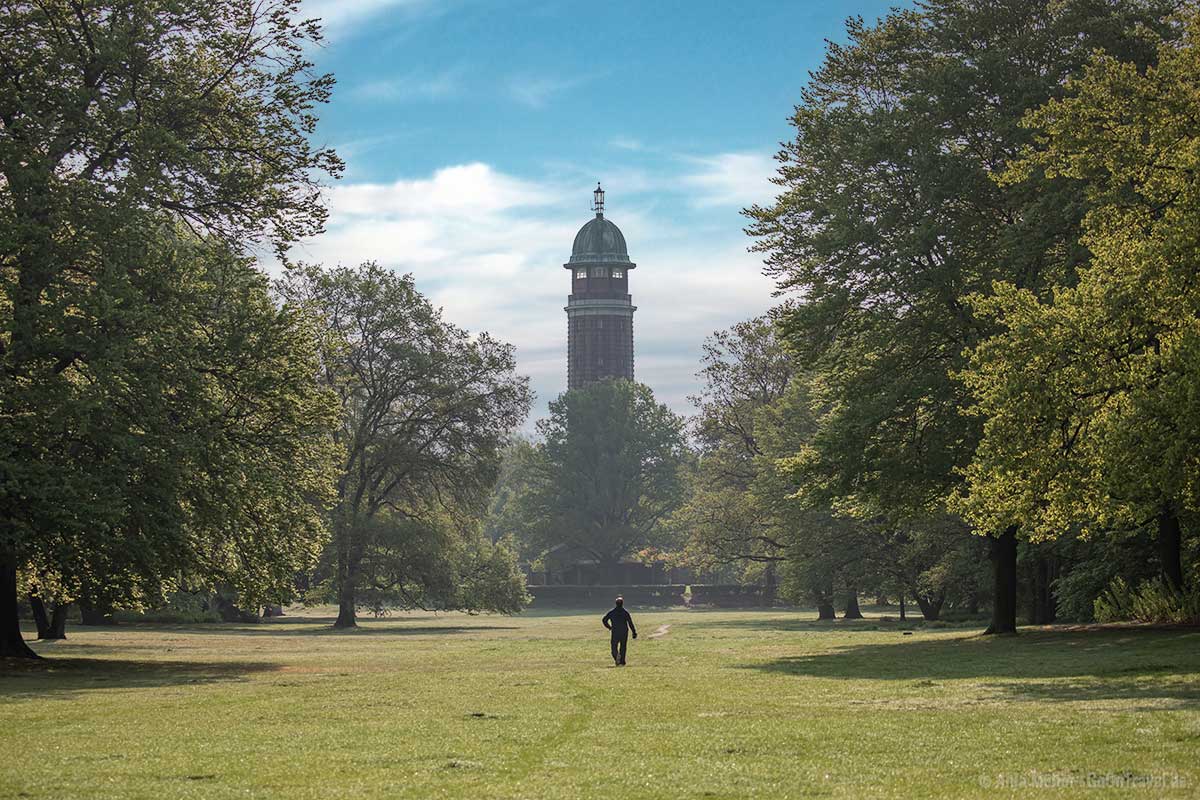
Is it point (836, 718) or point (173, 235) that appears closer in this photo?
point (836, 718)

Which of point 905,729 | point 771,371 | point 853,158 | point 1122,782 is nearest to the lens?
point 1122,782

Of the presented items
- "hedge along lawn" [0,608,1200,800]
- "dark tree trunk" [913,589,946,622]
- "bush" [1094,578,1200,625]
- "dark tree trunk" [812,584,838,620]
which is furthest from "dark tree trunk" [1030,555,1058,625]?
"dark tree trunk" [812,584,838,620]

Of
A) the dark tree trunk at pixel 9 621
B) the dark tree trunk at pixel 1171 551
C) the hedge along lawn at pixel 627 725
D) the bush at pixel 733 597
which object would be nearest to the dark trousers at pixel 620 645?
the hedge along lawn at pixel 627 725

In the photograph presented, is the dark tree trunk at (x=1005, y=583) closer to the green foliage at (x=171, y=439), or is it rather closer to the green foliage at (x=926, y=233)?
the green foliage at (x=926, y=233)

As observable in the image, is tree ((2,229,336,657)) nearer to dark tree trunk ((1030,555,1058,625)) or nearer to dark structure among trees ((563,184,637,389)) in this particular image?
dark tree trunk ((1030,555,1058,625))

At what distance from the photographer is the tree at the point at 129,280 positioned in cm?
2702

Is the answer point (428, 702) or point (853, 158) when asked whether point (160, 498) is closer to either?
point (428, 702)

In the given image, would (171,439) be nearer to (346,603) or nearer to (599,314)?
(346,603)

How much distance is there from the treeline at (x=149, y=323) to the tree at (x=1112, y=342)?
53.8 feet

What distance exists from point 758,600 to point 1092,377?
84.6m

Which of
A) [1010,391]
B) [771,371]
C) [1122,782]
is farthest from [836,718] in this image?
[771,371]

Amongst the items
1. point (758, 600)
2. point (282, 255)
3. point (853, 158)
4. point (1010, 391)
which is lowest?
point (758, 600)

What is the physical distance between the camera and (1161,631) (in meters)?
29.8

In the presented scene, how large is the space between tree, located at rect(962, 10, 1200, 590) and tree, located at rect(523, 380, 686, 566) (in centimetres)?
9656
